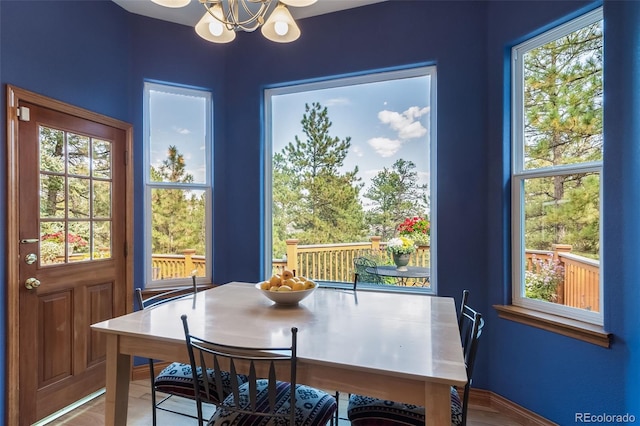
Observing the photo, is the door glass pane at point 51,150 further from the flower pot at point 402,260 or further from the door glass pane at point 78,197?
the flower pot at point 402,260

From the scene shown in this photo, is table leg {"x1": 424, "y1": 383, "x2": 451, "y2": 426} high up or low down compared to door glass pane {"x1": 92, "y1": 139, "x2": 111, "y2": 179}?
down

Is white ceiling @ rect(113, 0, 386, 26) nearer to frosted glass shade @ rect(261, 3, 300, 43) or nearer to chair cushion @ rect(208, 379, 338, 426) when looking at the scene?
frosted glass shade @ rect(261, 3, 300, 43)

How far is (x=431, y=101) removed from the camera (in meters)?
2.73

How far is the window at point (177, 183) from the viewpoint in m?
3.00

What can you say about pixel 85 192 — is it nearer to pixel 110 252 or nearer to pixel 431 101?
pixel 110 252

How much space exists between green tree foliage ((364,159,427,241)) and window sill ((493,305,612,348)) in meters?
0.92

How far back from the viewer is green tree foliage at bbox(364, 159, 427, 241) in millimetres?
2816

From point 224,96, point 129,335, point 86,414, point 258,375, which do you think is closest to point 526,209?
point 258,375

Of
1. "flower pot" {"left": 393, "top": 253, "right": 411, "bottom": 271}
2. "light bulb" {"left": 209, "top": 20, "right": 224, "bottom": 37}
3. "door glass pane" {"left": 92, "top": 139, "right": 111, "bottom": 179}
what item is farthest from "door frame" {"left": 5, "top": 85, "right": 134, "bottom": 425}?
"flower pot" {"left": 393, "top": 253, "right": 411, "bottom": 271}

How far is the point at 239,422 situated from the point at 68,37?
2.72 metres

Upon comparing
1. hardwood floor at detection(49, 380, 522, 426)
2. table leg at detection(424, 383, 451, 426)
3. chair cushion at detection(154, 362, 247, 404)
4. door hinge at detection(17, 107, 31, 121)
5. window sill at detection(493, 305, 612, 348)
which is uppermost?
door hinge at detection(17, 107, 31, 121)

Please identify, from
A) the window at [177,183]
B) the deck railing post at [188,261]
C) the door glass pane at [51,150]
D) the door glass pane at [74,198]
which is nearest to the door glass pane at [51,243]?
the door glass pane at [74,198]

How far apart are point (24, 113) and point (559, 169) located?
334 cm

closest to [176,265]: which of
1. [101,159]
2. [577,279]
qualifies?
[101,159]
